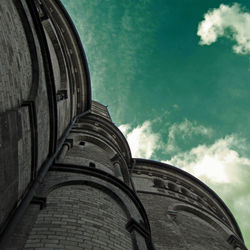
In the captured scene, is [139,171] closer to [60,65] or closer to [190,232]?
[190,232]

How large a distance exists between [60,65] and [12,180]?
6645 mm

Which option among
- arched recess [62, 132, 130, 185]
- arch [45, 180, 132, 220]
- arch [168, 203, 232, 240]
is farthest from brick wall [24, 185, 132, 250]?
arch [168, 203, 232, 240]

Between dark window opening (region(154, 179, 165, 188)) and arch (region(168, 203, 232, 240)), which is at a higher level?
dark window opening (region(154, 179, 165, 188))

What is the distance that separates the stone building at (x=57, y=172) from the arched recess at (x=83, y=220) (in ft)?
0.08

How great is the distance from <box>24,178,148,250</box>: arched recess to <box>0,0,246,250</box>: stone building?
0.08 ft

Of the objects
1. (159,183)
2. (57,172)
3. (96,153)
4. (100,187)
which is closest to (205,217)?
(159,183)

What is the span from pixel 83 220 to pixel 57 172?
8.10 ft

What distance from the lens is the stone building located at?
5277mm

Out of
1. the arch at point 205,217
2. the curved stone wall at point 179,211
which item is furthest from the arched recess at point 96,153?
the arch at point 205,217

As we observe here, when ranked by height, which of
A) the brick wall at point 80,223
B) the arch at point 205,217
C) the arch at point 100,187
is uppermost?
the arch at point 205,217

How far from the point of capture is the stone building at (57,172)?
208 inches

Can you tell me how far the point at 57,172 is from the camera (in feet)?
26.7

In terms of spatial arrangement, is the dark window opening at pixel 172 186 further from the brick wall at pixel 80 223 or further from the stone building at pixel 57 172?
the brick wall at pixel 80 223

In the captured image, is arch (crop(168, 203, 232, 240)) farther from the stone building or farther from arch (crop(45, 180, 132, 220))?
arch (crop(45, 180, 132, 220))
